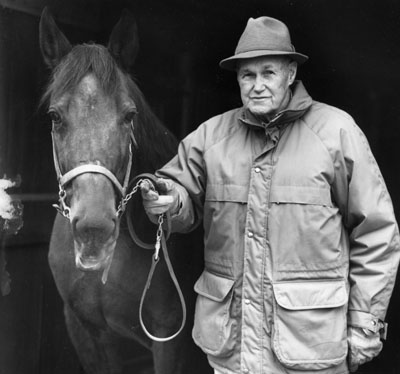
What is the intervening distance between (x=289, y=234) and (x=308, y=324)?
29 centimetres

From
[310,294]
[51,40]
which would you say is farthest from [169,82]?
[310,294]

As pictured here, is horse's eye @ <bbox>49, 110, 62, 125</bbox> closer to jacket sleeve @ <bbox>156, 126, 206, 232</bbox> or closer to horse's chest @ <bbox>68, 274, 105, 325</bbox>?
jacket sleeve @ <bbox>156, 126, 206, 232</bbox>

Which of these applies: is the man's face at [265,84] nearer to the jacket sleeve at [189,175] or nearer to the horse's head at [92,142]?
the jacket sleeve at [189,175]

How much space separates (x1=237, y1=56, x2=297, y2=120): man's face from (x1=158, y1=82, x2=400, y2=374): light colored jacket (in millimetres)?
49

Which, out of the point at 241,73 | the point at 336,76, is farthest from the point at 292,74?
the point at 336,76

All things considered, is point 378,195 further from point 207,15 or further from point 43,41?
point 207,15

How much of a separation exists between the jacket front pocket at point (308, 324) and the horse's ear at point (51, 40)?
1225mm

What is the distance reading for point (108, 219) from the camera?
6.04ft

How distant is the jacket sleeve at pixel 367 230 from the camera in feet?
6.12

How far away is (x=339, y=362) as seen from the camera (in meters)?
1.88

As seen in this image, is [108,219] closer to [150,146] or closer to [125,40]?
[150,146]

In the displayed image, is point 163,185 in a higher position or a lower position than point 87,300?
higher

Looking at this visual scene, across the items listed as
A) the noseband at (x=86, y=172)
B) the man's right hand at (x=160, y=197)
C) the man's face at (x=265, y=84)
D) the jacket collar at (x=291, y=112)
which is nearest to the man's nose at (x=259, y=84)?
the man's face at (x=265, y=84)

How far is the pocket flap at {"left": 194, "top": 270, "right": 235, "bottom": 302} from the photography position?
6.35ft
